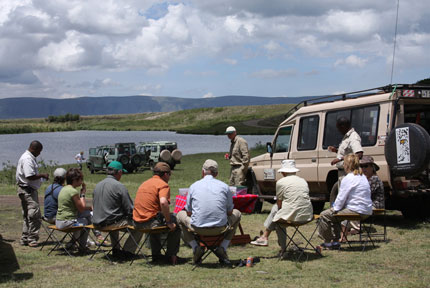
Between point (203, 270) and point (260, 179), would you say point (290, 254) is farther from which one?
point (260, 179)

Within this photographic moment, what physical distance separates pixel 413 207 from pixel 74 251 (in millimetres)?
6785

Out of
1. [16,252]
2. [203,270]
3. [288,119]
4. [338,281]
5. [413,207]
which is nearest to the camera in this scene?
[338,281]

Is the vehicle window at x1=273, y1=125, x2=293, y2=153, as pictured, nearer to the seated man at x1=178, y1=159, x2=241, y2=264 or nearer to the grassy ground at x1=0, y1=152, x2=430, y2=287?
the grassy ground at x1=0, y1=152, x2=430, y2=287

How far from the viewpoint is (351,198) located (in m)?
8.12

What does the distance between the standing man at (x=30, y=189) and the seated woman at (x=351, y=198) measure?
185 inches

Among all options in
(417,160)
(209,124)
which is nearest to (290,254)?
(417,160)

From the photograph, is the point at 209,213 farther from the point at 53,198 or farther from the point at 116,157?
the point at 116,157

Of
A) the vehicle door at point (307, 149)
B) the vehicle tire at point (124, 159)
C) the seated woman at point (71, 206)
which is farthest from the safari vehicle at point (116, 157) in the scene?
the seated woman at point (71, 206)

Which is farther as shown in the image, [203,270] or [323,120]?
[323,120]

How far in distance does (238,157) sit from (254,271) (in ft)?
17.9

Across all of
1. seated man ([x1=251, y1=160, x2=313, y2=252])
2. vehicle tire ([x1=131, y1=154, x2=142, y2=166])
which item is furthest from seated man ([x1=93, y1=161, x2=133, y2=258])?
vehicle tire ([x1=131, y1=154, x2=142, y2=166])

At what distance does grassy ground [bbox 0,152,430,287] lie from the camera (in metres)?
6.41

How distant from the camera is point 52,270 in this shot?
24.1 feet

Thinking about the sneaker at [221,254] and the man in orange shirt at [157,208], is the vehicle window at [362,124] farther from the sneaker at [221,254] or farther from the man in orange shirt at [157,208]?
the man in orange shirt at [157,208]
